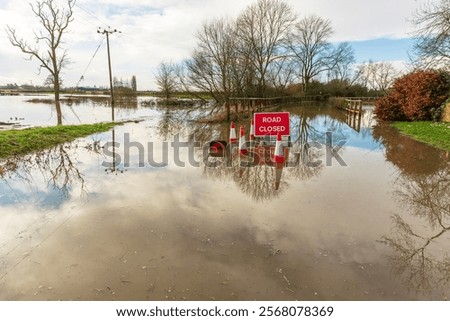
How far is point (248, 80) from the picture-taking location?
27016 millimetres

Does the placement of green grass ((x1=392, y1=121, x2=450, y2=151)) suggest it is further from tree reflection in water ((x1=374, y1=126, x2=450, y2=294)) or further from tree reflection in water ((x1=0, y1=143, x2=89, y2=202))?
tree reflection in water ((x1=0, y1=143, x2=89, y2=202))

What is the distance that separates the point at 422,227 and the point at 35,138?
39.4 ft

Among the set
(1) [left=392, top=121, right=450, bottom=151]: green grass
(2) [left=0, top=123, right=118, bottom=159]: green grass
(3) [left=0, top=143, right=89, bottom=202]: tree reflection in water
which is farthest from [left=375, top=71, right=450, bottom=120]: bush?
(3) [left=0, top=143, right=89, bottom=202]: tree reflection in water

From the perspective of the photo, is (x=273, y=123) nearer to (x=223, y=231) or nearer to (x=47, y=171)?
(x=223, y=231)

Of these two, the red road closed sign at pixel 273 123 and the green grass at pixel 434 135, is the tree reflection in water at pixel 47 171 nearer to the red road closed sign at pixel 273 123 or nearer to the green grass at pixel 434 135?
the red road closed sign at pixel 273 123

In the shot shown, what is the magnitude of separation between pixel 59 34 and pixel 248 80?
15.9 metres

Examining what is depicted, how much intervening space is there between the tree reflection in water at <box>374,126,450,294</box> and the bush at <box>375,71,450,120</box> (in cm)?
1092

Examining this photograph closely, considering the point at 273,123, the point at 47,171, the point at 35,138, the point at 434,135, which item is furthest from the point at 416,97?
the point at 35,138

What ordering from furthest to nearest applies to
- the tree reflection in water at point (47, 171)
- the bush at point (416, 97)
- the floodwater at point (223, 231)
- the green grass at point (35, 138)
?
the bush at point (416, 97) → the green grass at point (35, 138) → the tree reflection in water at point (47, 171) → the floodwater at point (223, 231)

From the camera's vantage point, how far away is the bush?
16391 millimetres

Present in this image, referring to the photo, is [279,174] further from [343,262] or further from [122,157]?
[122,157]

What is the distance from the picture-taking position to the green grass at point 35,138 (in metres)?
8.89

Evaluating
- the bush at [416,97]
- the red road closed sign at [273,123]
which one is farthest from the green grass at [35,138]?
the bush at [416,97]

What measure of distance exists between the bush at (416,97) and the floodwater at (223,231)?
1162 centimetres
